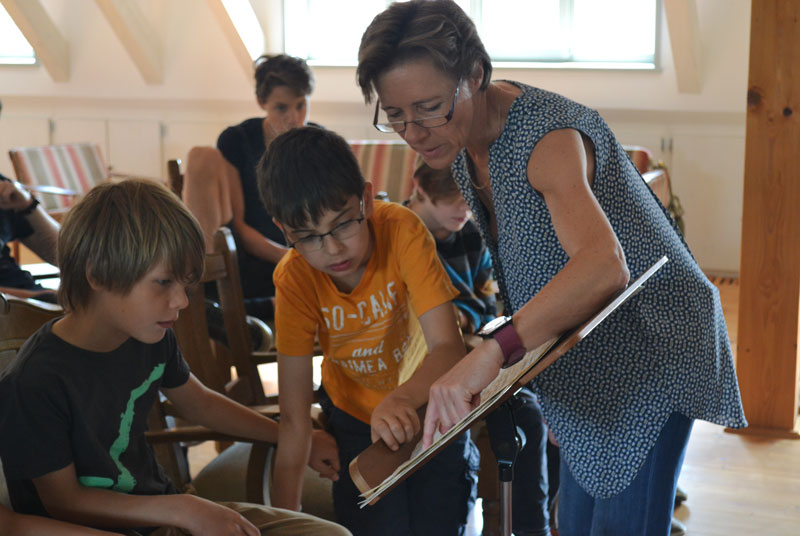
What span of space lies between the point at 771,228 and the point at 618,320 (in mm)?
2188

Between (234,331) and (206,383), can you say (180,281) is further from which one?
(234,331)

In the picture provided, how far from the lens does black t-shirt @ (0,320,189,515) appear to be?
4.30 ft

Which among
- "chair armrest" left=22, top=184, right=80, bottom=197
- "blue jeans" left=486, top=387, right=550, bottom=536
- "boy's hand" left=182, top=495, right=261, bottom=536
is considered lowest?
"blue jeans" left=486, top=387, right=550, bottom=536

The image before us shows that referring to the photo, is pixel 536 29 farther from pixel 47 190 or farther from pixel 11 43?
pixel 11 43

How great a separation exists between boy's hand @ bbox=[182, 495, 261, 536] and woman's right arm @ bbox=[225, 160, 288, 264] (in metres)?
1.87

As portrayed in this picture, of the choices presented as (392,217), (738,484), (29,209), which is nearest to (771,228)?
(738,484)

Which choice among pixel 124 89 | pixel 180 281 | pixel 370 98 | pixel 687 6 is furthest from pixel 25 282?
pixel 124 89

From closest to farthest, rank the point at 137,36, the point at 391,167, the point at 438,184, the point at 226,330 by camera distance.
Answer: the point at 226,330
the point at 438,184
the point at 391,167
the point at 137,36

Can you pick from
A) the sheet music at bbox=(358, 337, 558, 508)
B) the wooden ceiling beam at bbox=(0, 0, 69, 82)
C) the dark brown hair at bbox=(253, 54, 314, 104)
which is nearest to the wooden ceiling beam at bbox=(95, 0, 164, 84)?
the wooden ceiling beam at bbox=(0, 0, 69, 82)

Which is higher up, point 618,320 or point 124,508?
point 618,320

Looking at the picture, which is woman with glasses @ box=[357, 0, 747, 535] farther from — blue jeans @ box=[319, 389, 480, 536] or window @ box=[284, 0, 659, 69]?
window @ box=[284, 0, 659, 69]

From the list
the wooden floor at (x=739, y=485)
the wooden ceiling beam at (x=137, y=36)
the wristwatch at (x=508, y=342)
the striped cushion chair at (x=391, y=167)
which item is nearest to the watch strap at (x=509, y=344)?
the wristwatch at (x=508, y=342)

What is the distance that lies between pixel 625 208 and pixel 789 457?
2232 mm

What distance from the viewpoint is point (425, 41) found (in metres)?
1.31
